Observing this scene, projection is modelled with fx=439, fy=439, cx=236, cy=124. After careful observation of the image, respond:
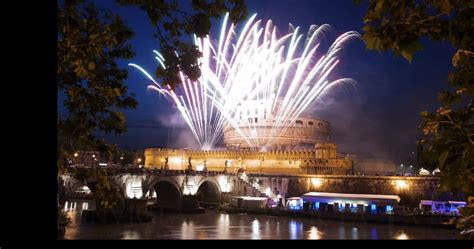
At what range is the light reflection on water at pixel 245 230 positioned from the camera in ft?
85.0

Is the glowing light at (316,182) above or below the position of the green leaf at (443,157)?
below

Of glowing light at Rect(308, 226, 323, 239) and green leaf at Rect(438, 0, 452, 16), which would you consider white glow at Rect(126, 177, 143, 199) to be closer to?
glowing light at Rect(308, 226, 323, 239)

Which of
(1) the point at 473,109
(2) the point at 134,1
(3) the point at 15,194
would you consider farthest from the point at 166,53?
(1) the point at 473,109

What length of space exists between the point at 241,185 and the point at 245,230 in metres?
18.0

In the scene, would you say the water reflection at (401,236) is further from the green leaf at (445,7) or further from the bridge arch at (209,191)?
the green leaf at (445,7)

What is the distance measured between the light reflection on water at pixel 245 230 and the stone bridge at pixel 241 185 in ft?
13.7

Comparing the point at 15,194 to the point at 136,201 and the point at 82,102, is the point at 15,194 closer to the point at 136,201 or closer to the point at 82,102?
the point at 82,102

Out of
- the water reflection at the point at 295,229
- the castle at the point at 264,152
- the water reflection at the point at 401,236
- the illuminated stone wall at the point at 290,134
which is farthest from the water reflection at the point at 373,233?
the illuminated stone wall at the point at 290,134

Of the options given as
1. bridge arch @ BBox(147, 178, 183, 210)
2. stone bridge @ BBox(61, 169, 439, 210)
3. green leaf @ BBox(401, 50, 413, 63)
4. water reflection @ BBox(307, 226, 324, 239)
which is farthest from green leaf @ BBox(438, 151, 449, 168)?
bridge arch @ BBox(147, 178, 183, 210)

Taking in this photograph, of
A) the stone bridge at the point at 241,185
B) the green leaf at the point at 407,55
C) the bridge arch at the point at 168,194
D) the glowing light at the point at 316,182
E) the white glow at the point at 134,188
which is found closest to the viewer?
the green leaf at the point at 407,55

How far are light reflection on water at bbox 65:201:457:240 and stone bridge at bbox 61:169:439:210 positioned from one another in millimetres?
4187

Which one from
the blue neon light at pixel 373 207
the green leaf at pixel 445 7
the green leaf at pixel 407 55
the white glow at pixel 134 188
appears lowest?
the blue neon light at pixel 373 207

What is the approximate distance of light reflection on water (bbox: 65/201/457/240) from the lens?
1021 inches

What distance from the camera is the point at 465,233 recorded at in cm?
326
